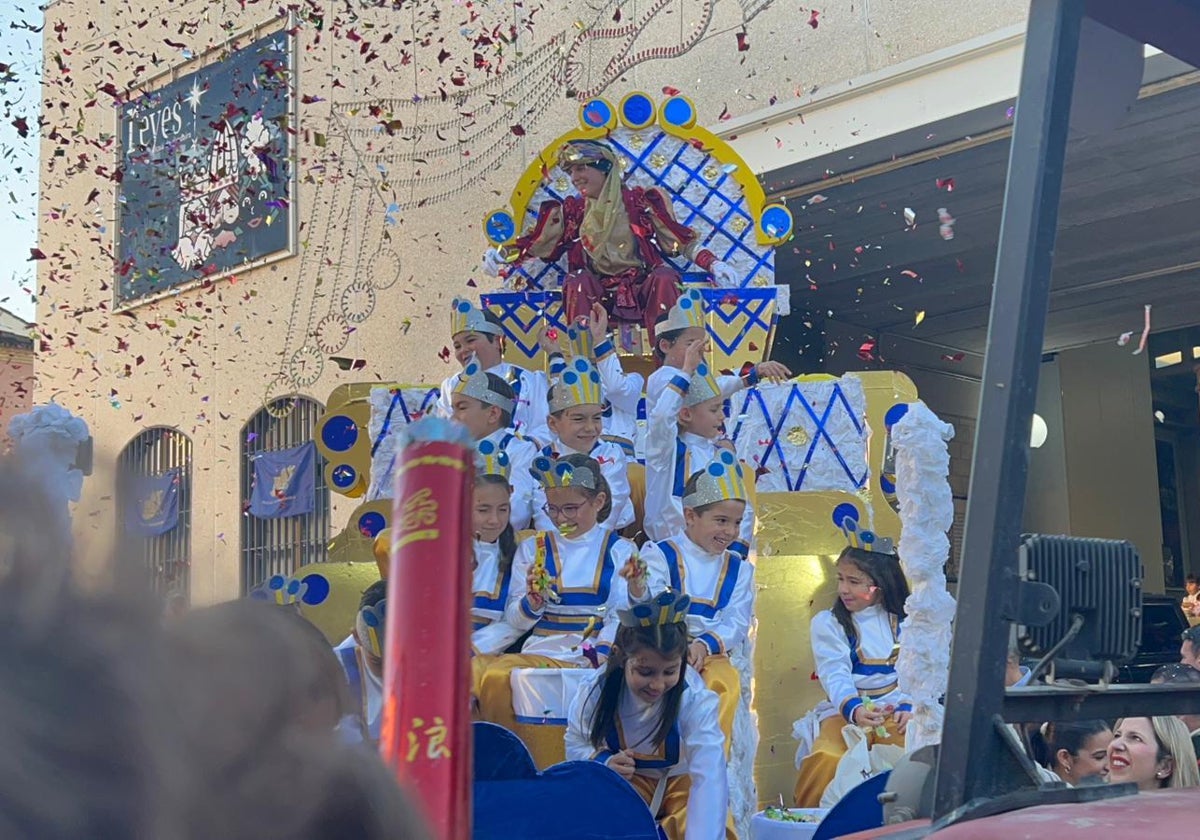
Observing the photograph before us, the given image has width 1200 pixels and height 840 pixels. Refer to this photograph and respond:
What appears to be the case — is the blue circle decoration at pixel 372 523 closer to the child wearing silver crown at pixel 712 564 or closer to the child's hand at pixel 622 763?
the child wearing silver crown at pixel 712 564

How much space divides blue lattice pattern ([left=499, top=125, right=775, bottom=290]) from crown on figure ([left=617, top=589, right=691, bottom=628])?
290cm

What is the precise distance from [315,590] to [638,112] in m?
2.94

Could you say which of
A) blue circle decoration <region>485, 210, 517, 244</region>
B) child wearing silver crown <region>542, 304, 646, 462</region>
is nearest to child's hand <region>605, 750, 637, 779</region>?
child wearing silver crown <region>542, 304, 646, 462</region>

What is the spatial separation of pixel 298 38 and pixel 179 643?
13312 millimetres

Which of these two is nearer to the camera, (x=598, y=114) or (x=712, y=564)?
(x=712, y=564)

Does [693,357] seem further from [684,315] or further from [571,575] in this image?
[571,575]

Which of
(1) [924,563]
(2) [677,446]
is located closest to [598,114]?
(2) [677,446]

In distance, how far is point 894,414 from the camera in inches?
256

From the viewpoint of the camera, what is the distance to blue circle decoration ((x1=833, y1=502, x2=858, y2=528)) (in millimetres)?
6188

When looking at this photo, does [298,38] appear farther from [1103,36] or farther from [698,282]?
[1103,36]

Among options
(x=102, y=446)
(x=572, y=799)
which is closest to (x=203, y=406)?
(x=572, y=799)

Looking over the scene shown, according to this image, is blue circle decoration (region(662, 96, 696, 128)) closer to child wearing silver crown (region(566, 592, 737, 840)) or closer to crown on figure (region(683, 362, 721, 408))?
crown on figure (region(683, 362, 721, 408))

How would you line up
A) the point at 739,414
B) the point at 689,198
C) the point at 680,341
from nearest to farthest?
the point at 680,341 < the point at 739,414 < the point at 689,198

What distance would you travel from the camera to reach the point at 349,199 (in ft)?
42.4
